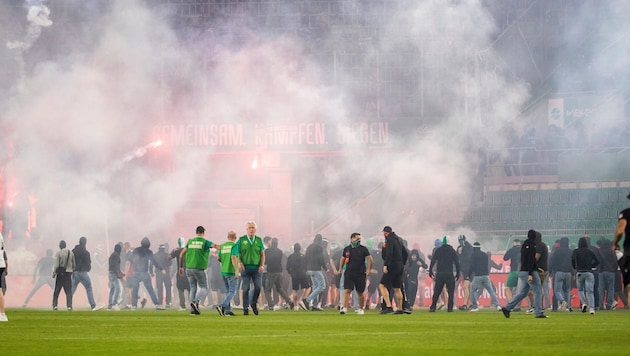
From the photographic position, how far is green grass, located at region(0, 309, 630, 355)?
459 inches

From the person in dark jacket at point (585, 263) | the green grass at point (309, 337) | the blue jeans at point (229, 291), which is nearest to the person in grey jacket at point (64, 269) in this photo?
the blue jeans at point (229, 291)

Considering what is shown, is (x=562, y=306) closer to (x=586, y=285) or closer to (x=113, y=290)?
(x=586, y=285)

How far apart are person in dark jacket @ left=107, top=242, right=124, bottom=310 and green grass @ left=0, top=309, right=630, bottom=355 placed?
958cm

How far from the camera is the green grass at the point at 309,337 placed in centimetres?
1165

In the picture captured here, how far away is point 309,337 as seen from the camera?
45.6ft

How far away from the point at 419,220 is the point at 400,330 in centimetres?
2986

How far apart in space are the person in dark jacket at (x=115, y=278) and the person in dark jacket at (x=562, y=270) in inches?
416

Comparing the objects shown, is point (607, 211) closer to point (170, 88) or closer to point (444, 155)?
point (444, 155)

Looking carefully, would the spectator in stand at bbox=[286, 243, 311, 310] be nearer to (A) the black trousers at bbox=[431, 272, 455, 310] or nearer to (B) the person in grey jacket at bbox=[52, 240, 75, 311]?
(A) the black trousers at bbox=[431, 272, 455, 310]

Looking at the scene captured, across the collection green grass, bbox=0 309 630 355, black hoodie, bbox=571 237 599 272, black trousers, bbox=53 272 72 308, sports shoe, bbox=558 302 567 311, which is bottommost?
sports shoe, bbox=558 302 567 311

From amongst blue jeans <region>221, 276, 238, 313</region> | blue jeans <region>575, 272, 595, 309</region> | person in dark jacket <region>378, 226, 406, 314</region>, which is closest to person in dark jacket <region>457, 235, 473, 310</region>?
blue jeans <region>575, 272, 595, 309</region>

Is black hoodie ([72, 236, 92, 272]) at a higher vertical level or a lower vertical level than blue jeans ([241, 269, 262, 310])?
higher

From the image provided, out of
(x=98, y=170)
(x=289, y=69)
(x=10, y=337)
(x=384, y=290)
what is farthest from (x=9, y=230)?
(x=10, y=337)

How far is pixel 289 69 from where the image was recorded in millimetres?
50125
